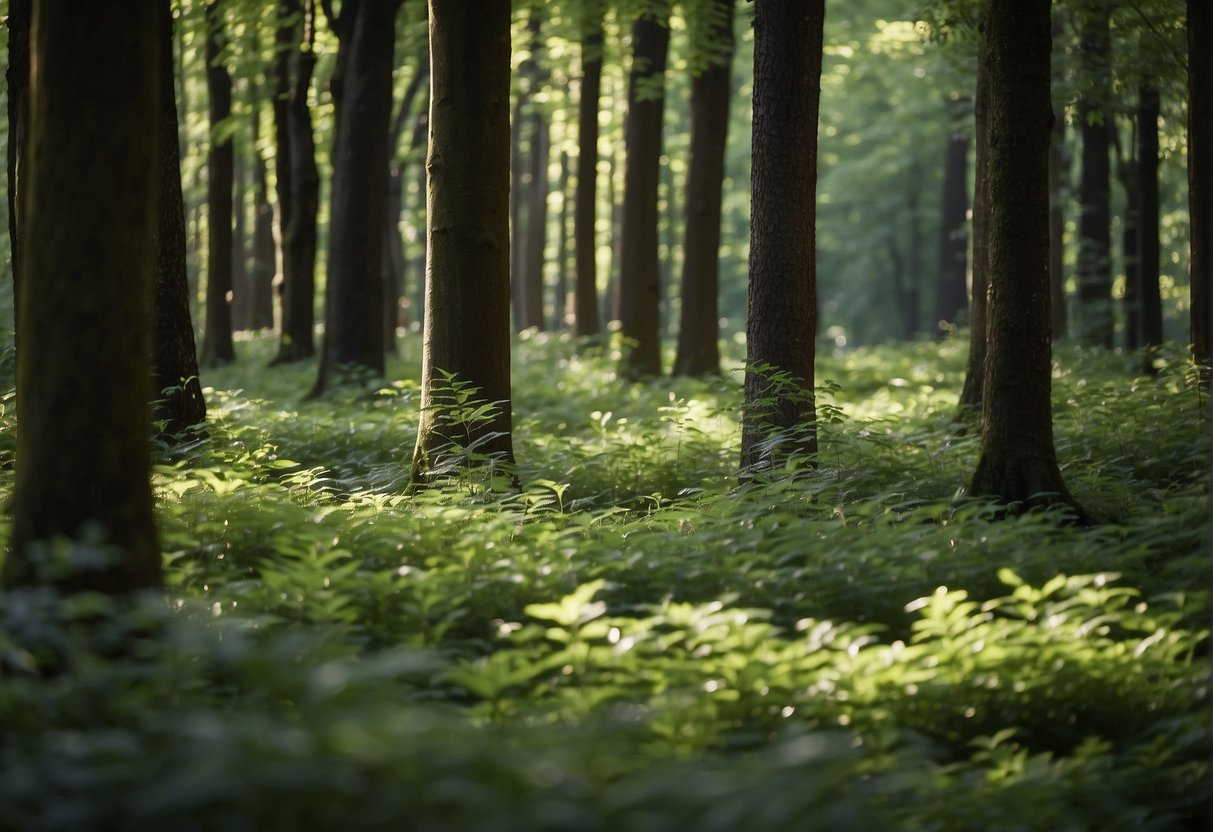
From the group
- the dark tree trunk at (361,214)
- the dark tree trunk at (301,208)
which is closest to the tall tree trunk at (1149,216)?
the dark tree trunk at (361,214)

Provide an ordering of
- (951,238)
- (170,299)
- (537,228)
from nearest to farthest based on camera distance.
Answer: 1. (170,299)
2. (951,238)
3. (537,228)

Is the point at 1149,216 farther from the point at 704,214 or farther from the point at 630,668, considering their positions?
the point at 630,668

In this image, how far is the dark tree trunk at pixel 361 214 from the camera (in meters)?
15.0

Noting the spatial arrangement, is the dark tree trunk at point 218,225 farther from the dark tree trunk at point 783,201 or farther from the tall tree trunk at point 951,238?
the tall tree trunk at point 951,238

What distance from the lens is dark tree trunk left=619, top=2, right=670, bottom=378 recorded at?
1736 centimetres

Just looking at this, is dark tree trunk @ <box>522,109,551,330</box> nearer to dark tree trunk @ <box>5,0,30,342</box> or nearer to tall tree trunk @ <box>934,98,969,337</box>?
tall tree trunk @ <box>934,98,969,337</box>

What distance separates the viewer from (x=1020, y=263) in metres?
7.10

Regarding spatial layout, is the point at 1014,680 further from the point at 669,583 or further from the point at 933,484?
the point at 933,484

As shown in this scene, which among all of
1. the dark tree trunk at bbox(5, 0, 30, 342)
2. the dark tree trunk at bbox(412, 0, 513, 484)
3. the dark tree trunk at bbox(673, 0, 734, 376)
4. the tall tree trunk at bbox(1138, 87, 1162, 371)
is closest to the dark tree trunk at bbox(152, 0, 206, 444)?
the dark tree trunk at bbox(5, 0, 30, 342)

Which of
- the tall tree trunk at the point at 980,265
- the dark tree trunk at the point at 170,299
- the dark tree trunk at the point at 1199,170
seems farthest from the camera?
the tall tree trunk at the point at 980,265

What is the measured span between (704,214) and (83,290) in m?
13.1

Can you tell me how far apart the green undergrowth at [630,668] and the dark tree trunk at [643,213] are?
9368 millimetres

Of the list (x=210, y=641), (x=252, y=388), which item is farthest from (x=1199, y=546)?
(x=252, y=388)

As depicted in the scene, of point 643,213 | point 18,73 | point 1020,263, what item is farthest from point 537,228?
point 1020,263
